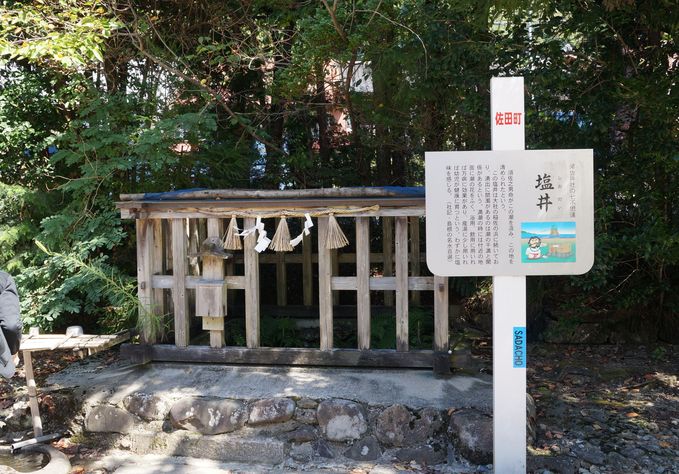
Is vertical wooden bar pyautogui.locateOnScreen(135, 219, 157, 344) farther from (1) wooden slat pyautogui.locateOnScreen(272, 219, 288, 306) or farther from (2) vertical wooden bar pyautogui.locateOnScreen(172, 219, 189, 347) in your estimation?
(1) wooden slat pyautogui.locateOnScreen(272, 219, 288, 306)

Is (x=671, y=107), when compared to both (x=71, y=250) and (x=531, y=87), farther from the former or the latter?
(x=71, y=250)

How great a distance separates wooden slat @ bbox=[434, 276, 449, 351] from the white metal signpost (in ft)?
4.34

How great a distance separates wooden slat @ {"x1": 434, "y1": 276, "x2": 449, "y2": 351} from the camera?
537 centimetres

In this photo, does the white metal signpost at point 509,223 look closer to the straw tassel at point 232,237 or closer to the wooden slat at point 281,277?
the straw tassel at point 232,237

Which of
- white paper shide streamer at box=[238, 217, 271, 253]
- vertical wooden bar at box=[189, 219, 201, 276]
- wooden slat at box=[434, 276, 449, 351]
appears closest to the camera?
wooden slat at box=[434, 276, 449, 351]

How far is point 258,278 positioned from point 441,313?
1798mm

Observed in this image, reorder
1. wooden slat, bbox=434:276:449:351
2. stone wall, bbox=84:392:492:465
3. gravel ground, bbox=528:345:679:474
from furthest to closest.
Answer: wooden slat, bbox=434:276:449:351
stone wall, bbox=84:392:492:465
gravel ground, bbox=528:345:679:474

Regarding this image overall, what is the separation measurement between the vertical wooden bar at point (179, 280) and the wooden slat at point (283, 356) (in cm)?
17

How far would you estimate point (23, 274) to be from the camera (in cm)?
674

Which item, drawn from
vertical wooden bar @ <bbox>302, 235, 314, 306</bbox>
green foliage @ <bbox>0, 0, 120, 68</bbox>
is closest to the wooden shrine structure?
green foliage @ <bbox>0, 0, 120, 68</bbox>

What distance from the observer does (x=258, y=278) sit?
5781mm

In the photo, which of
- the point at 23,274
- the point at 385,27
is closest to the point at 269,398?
the point at 23,274

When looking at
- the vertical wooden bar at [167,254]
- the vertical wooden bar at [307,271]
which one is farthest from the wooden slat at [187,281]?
the vertical wooden bar at [307,271]

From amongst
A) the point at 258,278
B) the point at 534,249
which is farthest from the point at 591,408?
the point at 258,278
